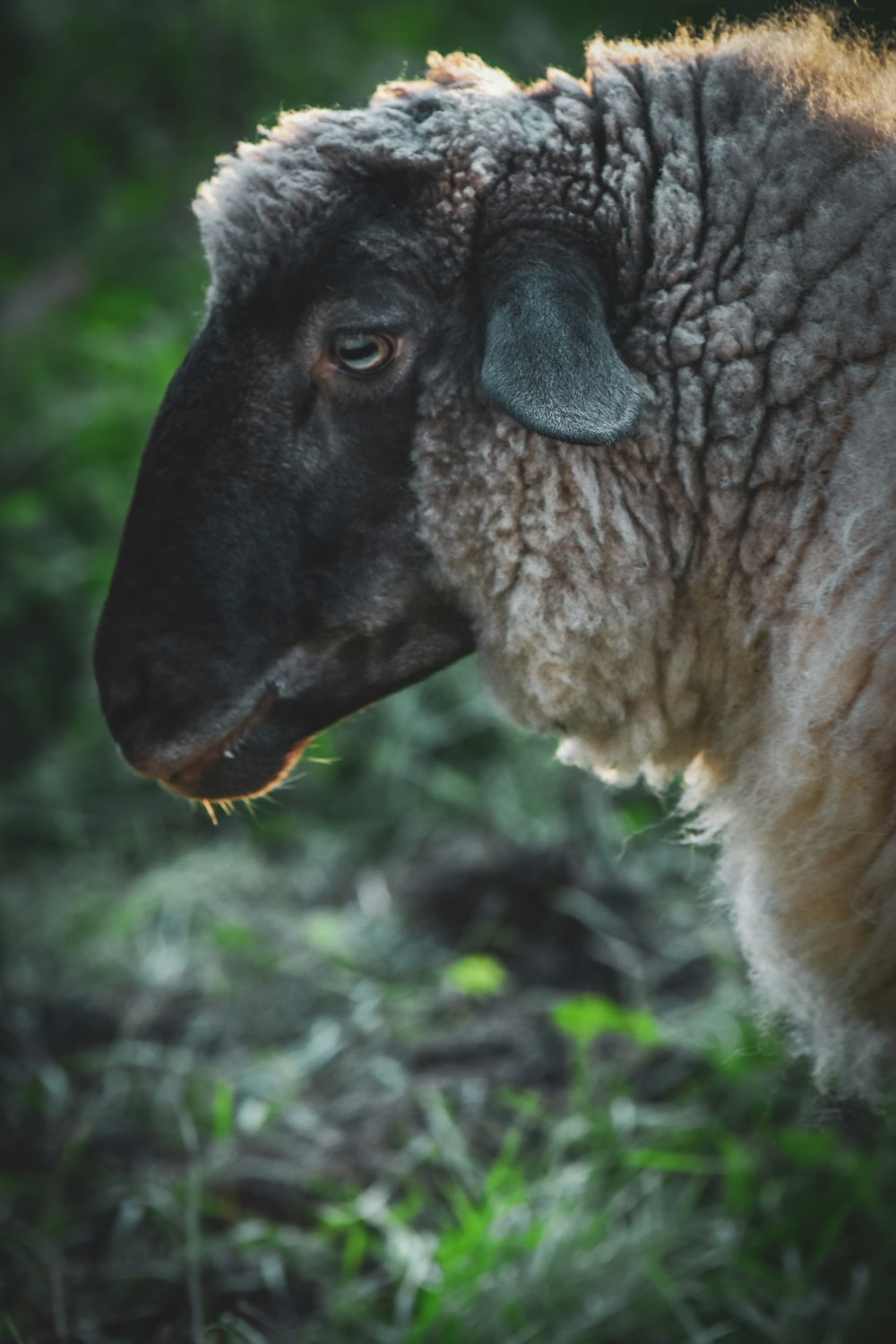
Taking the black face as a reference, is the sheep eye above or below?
above

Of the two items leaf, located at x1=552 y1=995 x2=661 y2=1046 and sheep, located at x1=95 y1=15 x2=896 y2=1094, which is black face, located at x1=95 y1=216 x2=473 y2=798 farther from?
leaf, located at x1=552 y1=995 x2=661 y2=1046

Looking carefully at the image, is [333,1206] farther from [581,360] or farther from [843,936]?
[581,360]

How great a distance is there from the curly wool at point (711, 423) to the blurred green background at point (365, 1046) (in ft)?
2.41

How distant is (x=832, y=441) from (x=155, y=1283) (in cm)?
225

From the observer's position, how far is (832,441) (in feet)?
6.33

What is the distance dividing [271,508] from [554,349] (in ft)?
1.89

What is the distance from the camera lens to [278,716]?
221cm

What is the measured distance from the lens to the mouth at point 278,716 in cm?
217

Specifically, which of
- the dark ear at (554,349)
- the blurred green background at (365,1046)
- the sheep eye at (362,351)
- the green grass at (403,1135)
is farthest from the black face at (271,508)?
the green grass at (403,1135)

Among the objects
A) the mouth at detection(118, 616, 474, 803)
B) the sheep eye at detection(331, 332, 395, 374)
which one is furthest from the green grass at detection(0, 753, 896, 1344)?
the sheep eye at detection(331, 332, 395, 374)

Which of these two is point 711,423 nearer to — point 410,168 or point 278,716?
point 410,168

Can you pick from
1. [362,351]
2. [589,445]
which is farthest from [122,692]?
[589,445]

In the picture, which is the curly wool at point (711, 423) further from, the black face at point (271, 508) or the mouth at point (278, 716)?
the mouth at point (278, 716)

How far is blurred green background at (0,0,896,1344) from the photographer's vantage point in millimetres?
2541
